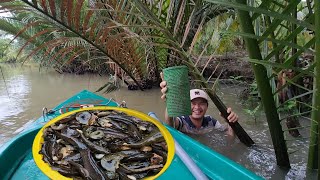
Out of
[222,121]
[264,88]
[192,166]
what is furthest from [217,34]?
[222,121]

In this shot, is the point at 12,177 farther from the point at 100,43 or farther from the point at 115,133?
→ the point at 100,43

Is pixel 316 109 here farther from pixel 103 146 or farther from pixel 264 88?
pixel 103 146

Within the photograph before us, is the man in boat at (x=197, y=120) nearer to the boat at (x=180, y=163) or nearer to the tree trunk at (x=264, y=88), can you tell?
the boat at (x=180, y=163)

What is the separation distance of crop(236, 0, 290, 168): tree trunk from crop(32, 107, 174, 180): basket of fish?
560 mm

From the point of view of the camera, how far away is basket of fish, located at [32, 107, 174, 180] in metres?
1.28

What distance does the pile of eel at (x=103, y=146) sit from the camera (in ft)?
4.25

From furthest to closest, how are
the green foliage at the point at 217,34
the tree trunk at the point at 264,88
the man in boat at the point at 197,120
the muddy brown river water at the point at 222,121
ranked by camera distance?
the man in boat at the point at 197,120, the muddy brown river water at the point at 222,121, the green foliage at the point at 217,34, the tree trunk at the point at 264,88

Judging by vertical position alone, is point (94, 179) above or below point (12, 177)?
above

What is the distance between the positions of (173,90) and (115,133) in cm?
57

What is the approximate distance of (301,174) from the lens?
2.29 meters

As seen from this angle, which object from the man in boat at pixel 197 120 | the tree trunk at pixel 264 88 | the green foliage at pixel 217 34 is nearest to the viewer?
the tree trunk at pixel 264 88

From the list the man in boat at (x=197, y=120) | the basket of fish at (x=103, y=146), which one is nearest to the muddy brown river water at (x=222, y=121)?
the man in boat at (x=197, y=120)

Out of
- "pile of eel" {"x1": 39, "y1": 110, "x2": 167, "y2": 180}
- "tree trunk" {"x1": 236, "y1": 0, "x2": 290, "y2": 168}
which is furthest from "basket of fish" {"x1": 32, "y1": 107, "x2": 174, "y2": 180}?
"tree trunk" {"x1": 236, "y1": 0, "x2": 290, "y2": 168}

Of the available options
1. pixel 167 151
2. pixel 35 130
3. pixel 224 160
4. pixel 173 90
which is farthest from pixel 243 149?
pixel 35 130
